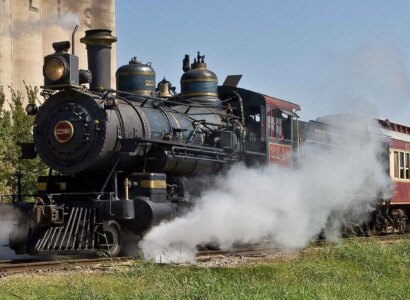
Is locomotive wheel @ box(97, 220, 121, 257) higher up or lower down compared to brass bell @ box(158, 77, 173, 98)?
lower down

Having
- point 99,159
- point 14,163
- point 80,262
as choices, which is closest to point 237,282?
point 80,262

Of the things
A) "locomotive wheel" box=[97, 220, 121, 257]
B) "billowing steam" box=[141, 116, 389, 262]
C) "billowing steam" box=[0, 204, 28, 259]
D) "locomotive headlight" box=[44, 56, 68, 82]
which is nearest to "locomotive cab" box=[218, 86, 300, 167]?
"billowing steam" box=[141, 116, 389, 262]

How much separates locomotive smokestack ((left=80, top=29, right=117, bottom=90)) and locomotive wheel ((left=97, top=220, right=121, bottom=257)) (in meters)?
2.72

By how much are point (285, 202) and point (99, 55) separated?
529 cm

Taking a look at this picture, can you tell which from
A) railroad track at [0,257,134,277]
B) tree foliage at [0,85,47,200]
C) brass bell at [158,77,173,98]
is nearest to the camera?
railroad track at [0,257,134,277]

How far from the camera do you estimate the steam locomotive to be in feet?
42.5

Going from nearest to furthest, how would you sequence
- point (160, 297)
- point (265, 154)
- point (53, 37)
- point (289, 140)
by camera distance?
1. point (160, 297)
2. point (265, 154)
3. point (289, 140)
4. point (53, 37)

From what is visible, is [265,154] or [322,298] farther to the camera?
[265,154]

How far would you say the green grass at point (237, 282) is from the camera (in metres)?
8.16

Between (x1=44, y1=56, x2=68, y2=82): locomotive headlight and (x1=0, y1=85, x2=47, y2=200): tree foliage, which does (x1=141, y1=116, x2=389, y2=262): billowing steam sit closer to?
(x1=44, y1=56, x2=68, y2=82): locomotive headlight

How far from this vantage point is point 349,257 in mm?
12148

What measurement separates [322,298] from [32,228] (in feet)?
22.3

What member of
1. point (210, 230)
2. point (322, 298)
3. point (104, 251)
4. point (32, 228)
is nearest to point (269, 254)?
point (210, 230)

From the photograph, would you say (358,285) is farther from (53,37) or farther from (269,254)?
(53,37)
